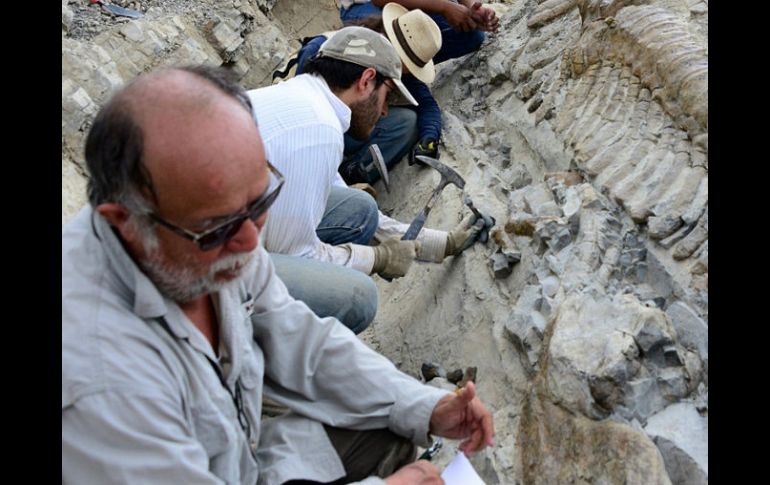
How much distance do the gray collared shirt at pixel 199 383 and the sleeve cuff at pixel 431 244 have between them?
1.62 m

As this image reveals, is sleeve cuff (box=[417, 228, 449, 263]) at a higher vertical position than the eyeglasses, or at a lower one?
lower

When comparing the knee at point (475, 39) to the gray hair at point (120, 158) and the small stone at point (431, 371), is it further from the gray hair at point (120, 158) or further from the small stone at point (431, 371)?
the gray hair at point (120, 158)

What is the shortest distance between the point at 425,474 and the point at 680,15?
9.36ft

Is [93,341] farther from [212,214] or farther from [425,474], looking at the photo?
[425,474]

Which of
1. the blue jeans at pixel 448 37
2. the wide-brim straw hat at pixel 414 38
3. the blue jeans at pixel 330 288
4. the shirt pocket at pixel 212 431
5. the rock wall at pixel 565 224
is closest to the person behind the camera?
the shirt pocket at pixel 212 431

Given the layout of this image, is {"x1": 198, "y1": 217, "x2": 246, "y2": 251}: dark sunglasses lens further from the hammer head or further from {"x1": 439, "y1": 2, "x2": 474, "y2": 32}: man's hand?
{"x1": 439, "y1": 2, "x2": 474, "y2": 32}: man's hand

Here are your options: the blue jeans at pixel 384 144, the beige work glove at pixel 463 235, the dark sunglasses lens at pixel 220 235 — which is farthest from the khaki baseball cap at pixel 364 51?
the dark sunglasses lens at pixel 220 235

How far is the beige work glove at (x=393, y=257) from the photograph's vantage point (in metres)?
3.71

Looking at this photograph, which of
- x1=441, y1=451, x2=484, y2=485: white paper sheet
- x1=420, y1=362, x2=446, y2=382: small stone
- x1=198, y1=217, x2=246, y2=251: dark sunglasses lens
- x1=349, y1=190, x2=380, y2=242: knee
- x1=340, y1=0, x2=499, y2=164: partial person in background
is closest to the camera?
x1=198, y1=217, x2=246, y2=251: dark sunglasses lens

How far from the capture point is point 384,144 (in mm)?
4961

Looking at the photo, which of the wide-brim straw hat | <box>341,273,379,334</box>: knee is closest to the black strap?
<box>341,273,379,334</box>: knee

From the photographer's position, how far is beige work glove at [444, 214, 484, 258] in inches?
153

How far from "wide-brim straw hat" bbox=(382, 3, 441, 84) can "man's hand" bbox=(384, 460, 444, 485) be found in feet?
10.2
